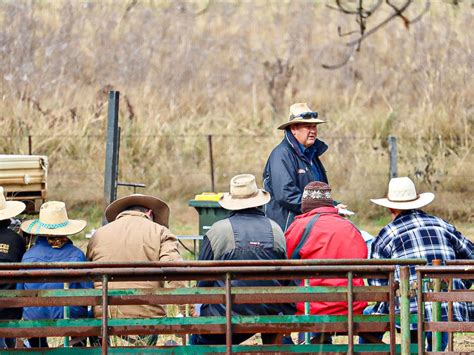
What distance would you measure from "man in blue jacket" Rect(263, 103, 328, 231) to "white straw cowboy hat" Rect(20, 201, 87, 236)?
2.06 meters

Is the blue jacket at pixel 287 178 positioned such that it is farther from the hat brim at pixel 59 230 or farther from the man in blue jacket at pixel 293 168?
the hat brim at pixel 59 230

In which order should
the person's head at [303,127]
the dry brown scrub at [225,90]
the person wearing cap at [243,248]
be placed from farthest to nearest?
the dry brown scrub at [225,90], the person's head at [303,127], the person wearing cap at [243,248]

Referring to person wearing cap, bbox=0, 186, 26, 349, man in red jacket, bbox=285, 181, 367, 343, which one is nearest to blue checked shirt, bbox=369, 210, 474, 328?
man in red jacket, bbox=285, 181, 367, 343

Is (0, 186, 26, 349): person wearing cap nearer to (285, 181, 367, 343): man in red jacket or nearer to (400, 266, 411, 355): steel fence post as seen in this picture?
(285, 181, 367, 343): man in red jacket

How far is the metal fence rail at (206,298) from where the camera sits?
5836 mm

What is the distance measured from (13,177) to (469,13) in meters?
17.7

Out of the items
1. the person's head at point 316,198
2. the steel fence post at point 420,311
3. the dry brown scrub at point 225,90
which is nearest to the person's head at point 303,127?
the person's head at point 316,198

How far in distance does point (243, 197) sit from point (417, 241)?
1.14 meters

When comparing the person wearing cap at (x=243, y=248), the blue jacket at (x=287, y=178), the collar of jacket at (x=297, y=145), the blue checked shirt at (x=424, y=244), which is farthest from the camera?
the collar of jacket at (x=297, y=145)

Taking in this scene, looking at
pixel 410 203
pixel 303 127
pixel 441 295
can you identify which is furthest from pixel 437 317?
pixel 303 127

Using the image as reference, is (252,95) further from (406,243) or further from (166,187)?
(406,243)

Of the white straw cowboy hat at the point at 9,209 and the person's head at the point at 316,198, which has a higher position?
the person's head at the point at 316,198

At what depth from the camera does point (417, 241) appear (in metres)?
7.10

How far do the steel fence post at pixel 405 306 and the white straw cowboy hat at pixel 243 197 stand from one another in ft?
4.17
